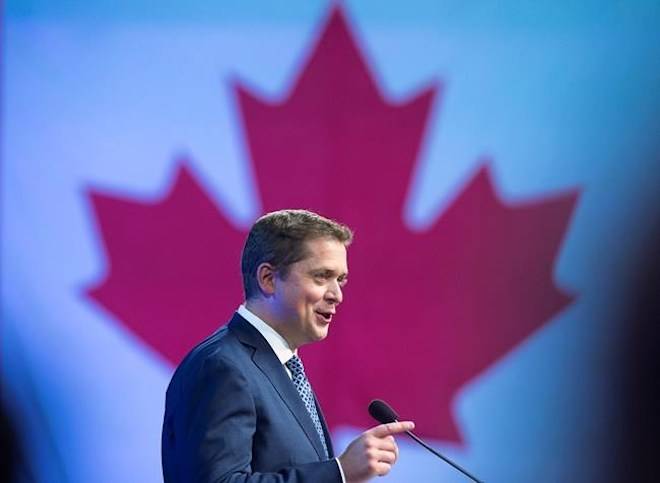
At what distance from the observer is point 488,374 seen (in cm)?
292

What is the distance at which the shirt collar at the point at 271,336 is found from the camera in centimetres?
178

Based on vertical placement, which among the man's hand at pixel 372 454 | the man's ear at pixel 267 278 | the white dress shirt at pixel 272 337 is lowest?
the man's hand at pixel 372 454

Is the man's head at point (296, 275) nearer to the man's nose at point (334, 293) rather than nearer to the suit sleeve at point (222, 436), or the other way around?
the man's nose at point (334, 293)

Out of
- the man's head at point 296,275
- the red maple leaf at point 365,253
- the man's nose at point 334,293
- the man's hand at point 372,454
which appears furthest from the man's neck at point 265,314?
the red maple leaf at point 365,253

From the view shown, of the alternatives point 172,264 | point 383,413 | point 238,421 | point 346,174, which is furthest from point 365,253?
point 238,421

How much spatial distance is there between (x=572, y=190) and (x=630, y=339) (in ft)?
1.46

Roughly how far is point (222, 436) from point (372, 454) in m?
0.23

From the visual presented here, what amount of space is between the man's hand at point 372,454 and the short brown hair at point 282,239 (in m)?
0.34

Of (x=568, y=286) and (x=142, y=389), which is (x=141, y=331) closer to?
(x=142, y=389)

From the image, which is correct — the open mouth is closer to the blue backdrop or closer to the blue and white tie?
the blue and white tie

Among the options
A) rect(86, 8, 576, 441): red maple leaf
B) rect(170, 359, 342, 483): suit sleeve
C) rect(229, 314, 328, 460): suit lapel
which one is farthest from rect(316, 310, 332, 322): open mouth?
rect(86, 8, 576, 441): red maple leaf

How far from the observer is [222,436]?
1.57m

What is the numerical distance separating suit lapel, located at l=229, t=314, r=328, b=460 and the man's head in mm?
46

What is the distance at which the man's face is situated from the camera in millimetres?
1789
